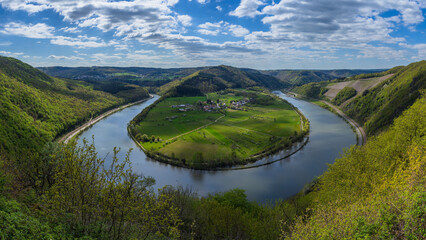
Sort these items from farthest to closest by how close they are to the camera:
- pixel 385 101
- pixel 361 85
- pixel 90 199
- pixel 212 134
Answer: pixel 361 85, pixel 385 101, pixel 212 134, pixel 90 199

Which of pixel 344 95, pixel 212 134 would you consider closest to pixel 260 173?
pixel 212 134

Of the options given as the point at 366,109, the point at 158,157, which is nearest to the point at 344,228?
the point at 158,157

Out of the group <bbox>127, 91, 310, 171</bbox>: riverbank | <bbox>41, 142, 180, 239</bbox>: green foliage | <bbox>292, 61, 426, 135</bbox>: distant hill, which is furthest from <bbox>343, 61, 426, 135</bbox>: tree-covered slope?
<bbox>41, 142, 180, 239</bbox>: green foliage

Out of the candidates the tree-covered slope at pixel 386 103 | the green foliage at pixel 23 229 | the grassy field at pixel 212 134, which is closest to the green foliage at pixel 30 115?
the grassy field at pixel 212 134

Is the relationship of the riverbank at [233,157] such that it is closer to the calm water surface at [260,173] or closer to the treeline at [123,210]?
the calm water surface at [260,173]

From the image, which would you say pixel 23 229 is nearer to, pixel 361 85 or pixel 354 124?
pixel 354 124
